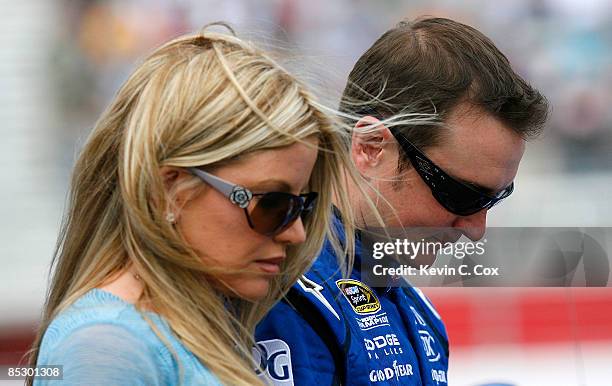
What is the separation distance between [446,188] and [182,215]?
60cm

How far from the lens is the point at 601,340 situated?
1.83 m

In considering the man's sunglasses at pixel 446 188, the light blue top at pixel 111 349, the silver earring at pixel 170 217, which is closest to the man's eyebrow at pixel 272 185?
the silver earring at pixel 170 217

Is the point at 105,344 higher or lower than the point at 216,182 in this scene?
lower

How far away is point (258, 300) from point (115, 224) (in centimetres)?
Answer: 23

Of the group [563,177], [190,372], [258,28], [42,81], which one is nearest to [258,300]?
[190,372]

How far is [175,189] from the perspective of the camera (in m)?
1.22

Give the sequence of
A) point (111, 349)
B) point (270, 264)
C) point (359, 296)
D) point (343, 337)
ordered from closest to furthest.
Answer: point (111, 349) < point (270, 264) < point (343, 337) < point (359, 296)

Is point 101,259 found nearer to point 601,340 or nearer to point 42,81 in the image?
point 601,340

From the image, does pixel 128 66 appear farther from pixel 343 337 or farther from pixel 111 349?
pixel 111 349

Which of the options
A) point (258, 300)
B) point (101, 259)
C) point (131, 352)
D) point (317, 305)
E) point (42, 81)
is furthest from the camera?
point (42, 81)

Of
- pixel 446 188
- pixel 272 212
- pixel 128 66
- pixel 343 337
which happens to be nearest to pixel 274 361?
pixel 343 337

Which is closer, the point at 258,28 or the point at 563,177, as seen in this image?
the point at 258,28

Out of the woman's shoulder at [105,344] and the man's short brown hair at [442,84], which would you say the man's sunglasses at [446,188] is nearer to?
the man's short brown hair at [442,84]

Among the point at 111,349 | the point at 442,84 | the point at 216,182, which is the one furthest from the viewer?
the point at 442,84
